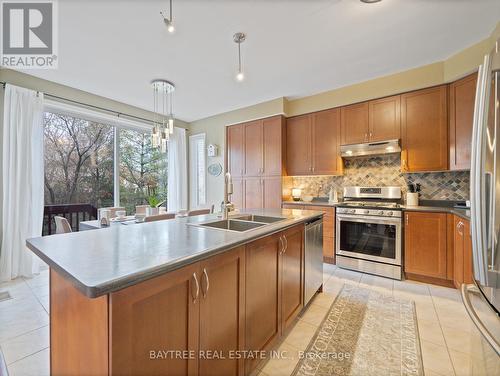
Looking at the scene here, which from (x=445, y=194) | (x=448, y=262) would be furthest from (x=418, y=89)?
(x=448, y=262)

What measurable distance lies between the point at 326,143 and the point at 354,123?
1.65 feet

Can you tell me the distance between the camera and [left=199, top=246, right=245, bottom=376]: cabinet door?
3.33 ft

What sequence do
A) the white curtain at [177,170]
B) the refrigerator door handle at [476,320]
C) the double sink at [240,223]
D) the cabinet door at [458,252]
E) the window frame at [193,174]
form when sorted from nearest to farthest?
the refrigerator door handle at [476,320] < the double sink at [240,223] < the cabinet door at [458,252] < the white curtain at [177,170] < the window frame at [193,174]

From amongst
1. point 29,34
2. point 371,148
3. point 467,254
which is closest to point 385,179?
point 371,148

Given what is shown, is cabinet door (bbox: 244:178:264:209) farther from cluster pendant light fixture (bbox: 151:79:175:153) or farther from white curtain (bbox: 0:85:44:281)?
Result: white curtain (bbox: 0:85:44:281)

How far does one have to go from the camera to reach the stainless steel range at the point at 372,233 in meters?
2.87

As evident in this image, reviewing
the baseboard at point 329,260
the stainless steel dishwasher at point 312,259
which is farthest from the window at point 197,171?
the stainless steel dishwasher at point 312,259

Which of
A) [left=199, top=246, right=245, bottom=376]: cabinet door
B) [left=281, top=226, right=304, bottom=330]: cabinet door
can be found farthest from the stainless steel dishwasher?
[left=199, top=246, right=245, bottom=376]: cabinet door

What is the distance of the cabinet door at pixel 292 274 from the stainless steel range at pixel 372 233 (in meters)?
1.55

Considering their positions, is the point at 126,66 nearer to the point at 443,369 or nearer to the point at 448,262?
the point at 443,369

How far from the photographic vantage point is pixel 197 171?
212 inches

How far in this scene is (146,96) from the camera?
382 cm

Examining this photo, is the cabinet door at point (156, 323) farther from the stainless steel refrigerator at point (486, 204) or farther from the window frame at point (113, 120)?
the window frame at point (113, 120)

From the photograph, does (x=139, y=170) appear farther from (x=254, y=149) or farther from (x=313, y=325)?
(x=313, y=325)
